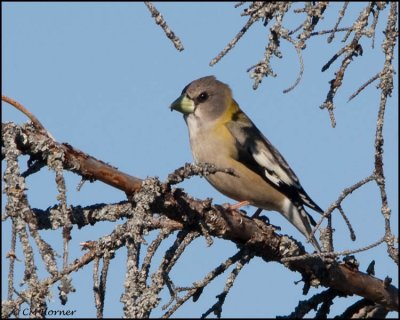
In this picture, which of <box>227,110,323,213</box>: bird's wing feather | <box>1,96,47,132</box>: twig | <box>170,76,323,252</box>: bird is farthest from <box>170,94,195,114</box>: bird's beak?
<box>1,96,47,132</box>: twig

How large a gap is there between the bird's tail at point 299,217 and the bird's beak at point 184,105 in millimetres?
1389

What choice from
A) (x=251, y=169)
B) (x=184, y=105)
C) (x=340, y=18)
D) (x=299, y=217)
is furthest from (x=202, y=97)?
(x=340, y=18)

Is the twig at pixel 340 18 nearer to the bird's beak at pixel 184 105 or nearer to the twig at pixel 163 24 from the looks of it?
the twig at pixel 163 24

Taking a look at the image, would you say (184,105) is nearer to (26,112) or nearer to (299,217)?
(299,217)

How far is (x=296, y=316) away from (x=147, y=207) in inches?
61.0

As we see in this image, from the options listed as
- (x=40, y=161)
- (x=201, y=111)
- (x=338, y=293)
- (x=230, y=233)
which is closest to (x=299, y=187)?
(x=201, y=111)

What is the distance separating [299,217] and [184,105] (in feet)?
5.43

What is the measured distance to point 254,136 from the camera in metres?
7.61

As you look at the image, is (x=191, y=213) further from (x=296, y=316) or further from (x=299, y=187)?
(x=299, y=187)

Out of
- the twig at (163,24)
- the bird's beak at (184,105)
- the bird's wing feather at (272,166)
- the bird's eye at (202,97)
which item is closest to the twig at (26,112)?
the twig at (163,24)

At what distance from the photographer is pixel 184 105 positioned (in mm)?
7863

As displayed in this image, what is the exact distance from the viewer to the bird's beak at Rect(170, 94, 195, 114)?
25.6ft

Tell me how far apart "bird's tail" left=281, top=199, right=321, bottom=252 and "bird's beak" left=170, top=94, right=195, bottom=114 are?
139 cm

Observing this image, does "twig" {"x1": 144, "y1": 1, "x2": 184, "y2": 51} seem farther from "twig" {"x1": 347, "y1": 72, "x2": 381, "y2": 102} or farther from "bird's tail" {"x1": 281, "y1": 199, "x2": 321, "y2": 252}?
"bird's tail" {"x1": 281, "y1": 199, "x2": 321, "y2": 252}
